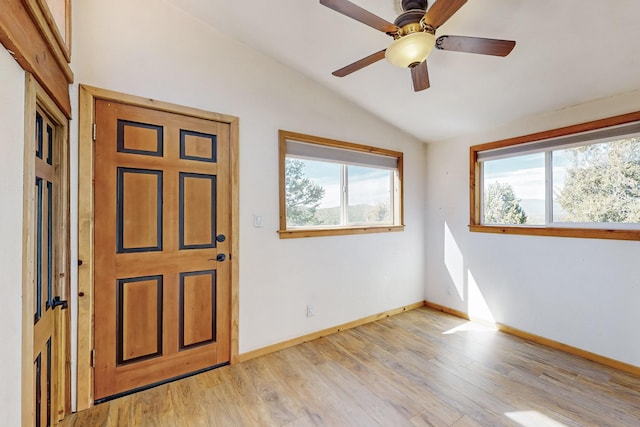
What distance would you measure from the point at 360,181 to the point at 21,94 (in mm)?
2809

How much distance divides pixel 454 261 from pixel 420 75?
2.49m

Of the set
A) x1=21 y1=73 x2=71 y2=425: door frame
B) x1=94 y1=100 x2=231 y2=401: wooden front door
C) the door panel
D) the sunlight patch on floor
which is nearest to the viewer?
x1=21 y1=73 x2=71 y2=425: door frame

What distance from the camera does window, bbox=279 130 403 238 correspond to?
280 cm

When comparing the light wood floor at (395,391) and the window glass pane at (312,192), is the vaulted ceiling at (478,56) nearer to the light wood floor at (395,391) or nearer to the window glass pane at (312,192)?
the window glass pane at (312,192)

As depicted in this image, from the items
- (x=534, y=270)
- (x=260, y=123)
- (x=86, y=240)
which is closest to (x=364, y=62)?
(x=260, y=123)

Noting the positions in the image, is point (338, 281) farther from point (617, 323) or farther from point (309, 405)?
point (617, 323)

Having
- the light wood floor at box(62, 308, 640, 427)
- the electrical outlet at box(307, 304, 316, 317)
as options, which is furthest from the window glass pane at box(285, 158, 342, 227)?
the light wood floor at box(62, 308, 640, 427)

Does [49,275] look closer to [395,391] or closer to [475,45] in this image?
[395,391]

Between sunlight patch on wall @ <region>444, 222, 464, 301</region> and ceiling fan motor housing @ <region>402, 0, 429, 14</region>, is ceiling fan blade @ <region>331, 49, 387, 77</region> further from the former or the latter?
sunlight patch on wall @ <region>444, 222, 464, 301</region>

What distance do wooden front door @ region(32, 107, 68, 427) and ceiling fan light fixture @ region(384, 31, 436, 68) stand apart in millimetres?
1881

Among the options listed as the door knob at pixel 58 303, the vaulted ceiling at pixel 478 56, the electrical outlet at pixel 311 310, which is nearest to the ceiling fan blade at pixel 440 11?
the vaulted ceiling at pixel 478 56

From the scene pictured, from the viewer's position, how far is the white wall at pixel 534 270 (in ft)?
7.65

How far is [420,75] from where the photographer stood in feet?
6.12

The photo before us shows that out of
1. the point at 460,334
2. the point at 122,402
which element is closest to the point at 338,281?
the point at 460,334
